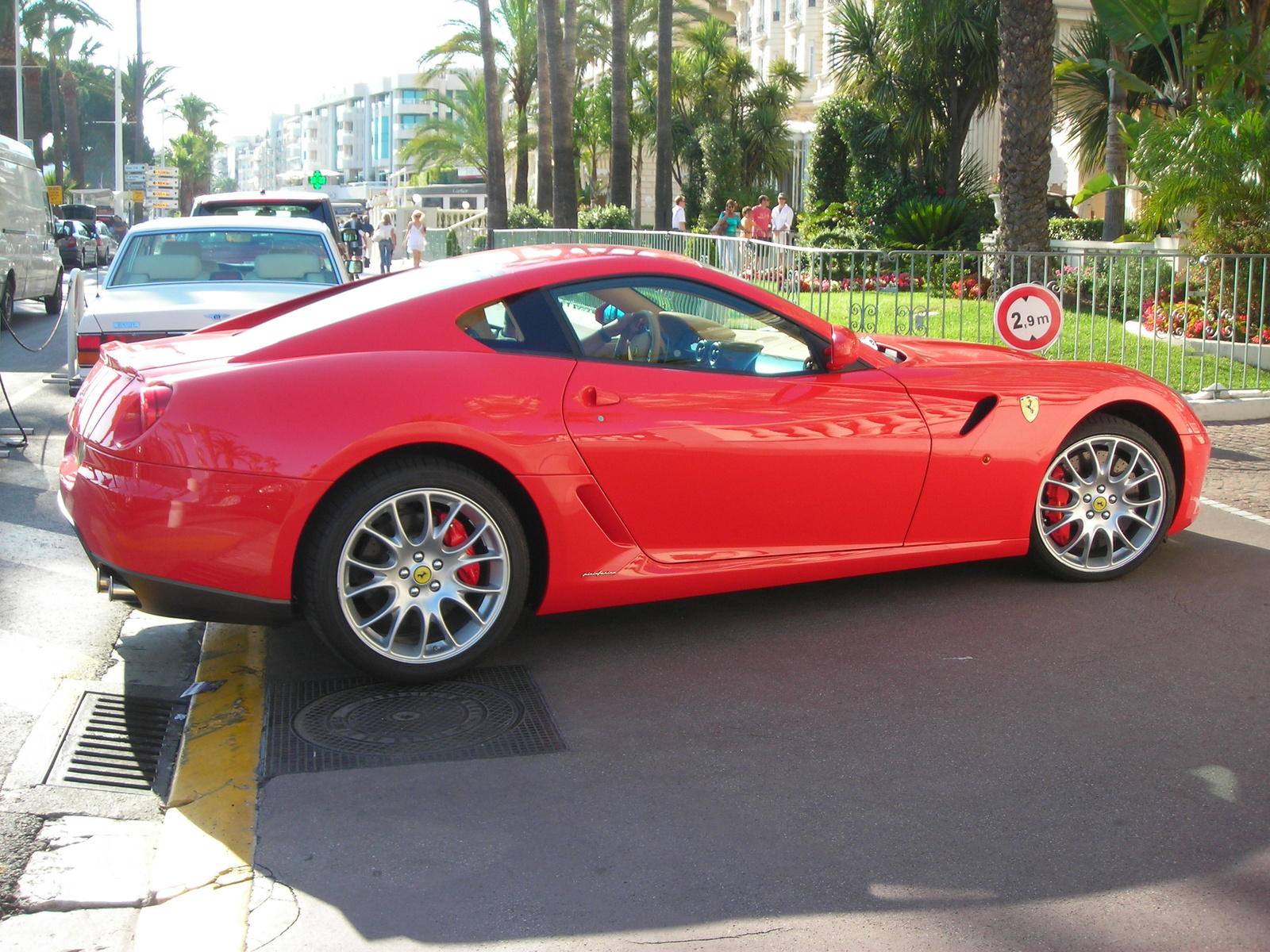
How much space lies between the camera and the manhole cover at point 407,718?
4008 millimetres

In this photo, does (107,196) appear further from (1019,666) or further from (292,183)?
(1019,666)

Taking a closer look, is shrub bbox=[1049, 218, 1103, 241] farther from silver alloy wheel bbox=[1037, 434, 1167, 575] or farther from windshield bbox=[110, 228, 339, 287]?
silver alloy wheel bbox=[1037, 434, 1167, 575]

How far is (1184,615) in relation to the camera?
5.31m


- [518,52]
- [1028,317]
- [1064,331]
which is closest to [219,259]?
[1028,317]

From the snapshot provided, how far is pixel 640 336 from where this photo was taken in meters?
4.86

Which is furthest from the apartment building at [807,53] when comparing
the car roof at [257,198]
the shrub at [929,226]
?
the car roof at [257,198]

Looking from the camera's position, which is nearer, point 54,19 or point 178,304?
point 178,304

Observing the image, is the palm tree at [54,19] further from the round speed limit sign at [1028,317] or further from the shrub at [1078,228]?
the round speed limit sign at [1028,317]

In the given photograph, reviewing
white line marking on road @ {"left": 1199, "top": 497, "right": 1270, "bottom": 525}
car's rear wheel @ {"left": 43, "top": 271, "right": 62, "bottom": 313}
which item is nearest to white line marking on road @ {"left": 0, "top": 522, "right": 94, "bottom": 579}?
white line marking on road @ {"left": 1199, "top": 497, "right": 1270, "bottom": 525}

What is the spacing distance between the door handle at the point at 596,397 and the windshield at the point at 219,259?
201 inches

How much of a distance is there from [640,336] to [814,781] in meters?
1.84

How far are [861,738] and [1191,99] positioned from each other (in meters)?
16.2

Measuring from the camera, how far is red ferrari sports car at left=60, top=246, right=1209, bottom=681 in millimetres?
4199

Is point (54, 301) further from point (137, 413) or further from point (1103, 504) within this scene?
point (1103, 504)
